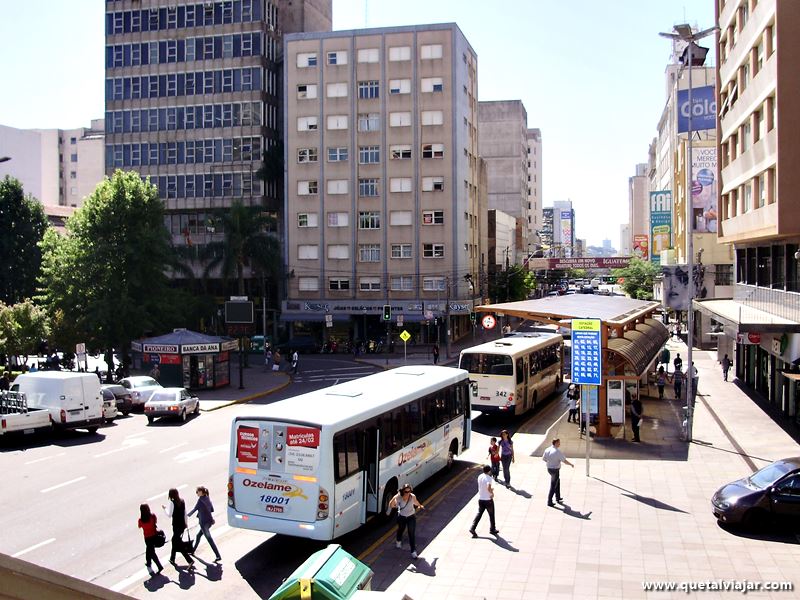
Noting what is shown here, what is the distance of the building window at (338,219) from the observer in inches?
2749

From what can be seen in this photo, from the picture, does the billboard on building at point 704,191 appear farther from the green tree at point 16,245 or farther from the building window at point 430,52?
the green tree at point 16,245

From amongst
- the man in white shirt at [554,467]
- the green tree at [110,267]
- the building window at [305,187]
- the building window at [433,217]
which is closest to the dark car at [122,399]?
the green tree at [110,267]

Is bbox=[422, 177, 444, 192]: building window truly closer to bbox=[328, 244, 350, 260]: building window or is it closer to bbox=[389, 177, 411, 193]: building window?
bbox=[389, 177, 411, 193]: building window

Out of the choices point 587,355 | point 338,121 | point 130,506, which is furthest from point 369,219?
point 130,506

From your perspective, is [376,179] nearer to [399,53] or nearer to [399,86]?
[399,86]

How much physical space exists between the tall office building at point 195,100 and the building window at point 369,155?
989 cm

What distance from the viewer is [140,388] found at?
3706cm

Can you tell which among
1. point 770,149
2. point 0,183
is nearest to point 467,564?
point 770,149

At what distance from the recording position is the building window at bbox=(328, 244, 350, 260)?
69750 mm

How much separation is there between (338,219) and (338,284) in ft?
19.0

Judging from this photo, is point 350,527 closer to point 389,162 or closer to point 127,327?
point 127,327

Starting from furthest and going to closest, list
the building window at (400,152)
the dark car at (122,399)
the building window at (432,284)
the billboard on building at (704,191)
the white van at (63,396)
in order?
the building window at (400,152) < the building window at (432,284) < the billboard on building at (704,191) < the dark car at (122,399) < the white van at (63,396)

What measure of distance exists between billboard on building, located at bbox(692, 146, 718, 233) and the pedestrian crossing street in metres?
25.8

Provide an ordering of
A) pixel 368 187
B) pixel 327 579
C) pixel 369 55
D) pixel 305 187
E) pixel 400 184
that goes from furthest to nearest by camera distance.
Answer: pixel 305 187 → pixel 368 187 → pixel 400 184 → pixel 369 55 → pixel 327 579
